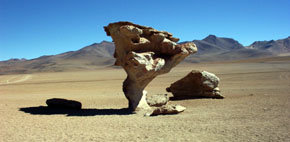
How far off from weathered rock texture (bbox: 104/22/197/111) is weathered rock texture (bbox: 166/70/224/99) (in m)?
3.44

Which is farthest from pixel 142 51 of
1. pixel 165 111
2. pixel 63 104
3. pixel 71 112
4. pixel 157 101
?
pixel 63 104

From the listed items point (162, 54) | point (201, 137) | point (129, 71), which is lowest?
point (201, 137)

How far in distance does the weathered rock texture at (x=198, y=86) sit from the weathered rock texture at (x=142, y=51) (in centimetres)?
344

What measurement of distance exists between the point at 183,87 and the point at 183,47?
183 inches

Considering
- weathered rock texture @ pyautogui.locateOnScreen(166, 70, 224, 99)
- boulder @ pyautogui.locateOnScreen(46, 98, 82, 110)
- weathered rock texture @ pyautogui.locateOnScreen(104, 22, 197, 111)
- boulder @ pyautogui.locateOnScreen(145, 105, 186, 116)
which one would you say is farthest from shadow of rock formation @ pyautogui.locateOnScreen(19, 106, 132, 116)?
weathered rock texture @ pyautogui.locateOnScreen(166, 70, 224, 99)

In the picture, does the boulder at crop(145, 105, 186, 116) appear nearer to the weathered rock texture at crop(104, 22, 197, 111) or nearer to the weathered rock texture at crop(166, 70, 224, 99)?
the weathered rock texture at crop(104, 22, 197, 111)

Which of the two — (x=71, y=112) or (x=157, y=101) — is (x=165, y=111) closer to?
(x=157, y=101)

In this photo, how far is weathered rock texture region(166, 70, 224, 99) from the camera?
15992 mm

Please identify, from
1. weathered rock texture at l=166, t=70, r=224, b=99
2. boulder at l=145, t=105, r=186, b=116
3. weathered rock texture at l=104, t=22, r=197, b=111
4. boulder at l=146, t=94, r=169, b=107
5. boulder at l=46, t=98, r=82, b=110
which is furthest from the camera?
weathered rock texture at l=166, t=70, r=224, b=99

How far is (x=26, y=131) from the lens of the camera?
875cm

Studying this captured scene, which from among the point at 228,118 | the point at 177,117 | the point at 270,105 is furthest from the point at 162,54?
the point at 270,105

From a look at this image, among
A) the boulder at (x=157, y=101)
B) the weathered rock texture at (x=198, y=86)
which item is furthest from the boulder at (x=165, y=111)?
the weathered rock texture at (x=198, y=86)

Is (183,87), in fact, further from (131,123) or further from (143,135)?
(143,135)

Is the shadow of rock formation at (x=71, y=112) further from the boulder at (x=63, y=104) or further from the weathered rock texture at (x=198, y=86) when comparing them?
the weathered rock texture at (x=198, y=86)
